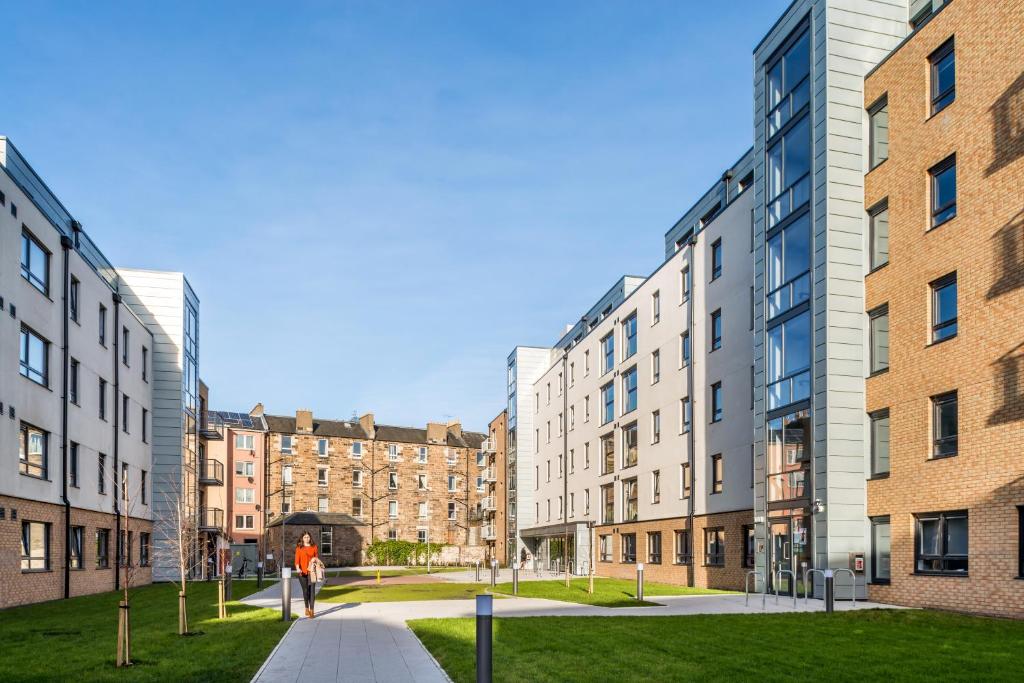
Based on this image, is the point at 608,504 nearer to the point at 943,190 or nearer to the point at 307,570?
the point at 943,190

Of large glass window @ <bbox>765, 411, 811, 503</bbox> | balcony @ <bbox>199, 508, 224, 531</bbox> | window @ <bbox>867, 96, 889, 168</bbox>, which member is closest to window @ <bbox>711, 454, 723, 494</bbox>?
large glass window @ <bbox>765, 411, 811, 503</bbox>

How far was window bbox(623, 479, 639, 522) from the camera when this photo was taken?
135 ft

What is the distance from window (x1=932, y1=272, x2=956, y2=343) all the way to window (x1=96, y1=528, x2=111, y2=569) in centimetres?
2830

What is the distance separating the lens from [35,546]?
2728 cm

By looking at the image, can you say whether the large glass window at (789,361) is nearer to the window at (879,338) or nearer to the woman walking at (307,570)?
the window at (879,338)

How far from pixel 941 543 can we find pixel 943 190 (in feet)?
25.1

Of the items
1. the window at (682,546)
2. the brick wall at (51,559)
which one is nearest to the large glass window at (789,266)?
the window at (682,546)

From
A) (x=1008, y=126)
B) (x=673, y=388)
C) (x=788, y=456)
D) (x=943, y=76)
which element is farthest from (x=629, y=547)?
(x=1008, y=126)

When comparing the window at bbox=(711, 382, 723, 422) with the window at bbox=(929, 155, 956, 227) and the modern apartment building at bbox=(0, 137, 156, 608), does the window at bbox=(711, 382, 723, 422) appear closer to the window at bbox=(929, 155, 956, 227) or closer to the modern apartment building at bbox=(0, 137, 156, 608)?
the window at bbox=(929, 155, 956, 227)

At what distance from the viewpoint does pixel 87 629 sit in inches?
Result: 678

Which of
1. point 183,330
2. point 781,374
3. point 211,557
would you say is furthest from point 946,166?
point 211,557

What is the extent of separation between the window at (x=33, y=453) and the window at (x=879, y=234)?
909 inches

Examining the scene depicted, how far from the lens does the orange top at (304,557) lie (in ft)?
60.9

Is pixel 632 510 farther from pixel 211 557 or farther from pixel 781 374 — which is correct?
pixel 211 557
